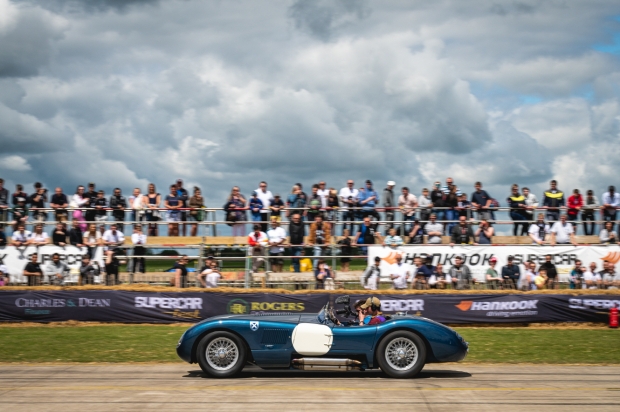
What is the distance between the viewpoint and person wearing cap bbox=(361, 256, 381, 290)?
18766mm

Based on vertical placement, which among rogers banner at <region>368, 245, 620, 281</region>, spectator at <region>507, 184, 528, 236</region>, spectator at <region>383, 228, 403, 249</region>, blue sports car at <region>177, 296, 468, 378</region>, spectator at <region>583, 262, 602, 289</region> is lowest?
blue sports car at <region>177, 296, 468, 378</region>

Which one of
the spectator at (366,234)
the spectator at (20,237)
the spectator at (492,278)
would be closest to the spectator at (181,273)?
the spectator at (20,237)

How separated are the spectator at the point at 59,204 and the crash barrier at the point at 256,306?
408 centimetres

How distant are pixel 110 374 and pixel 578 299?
1214 centimetres

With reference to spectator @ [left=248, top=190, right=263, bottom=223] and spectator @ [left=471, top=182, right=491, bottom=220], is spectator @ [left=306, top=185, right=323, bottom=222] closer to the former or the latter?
spectator @ [left=248, top=190, right=263, bottom=223]

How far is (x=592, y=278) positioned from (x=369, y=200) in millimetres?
6712

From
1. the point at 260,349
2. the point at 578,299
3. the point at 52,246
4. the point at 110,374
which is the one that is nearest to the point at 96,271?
the point at 52,246

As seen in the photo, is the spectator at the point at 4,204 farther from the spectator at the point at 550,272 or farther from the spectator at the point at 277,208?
the spectator at the point at 550,272

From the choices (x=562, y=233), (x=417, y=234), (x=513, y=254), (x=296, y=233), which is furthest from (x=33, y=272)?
(x=562, y=233)

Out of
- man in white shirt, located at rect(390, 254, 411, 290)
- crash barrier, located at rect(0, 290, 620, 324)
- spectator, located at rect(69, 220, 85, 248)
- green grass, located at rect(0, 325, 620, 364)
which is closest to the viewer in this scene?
green grass, located at rect(0, 325, 620, 364)

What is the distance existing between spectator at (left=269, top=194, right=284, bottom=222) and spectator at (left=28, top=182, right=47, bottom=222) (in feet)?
23.8

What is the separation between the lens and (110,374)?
10891 mm

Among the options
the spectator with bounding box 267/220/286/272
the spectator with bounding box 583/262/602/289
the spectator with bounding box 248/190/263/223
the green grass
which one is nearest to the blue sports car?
the green grass

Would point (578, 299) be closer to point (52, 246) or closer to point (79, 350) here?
point (79, 350)
